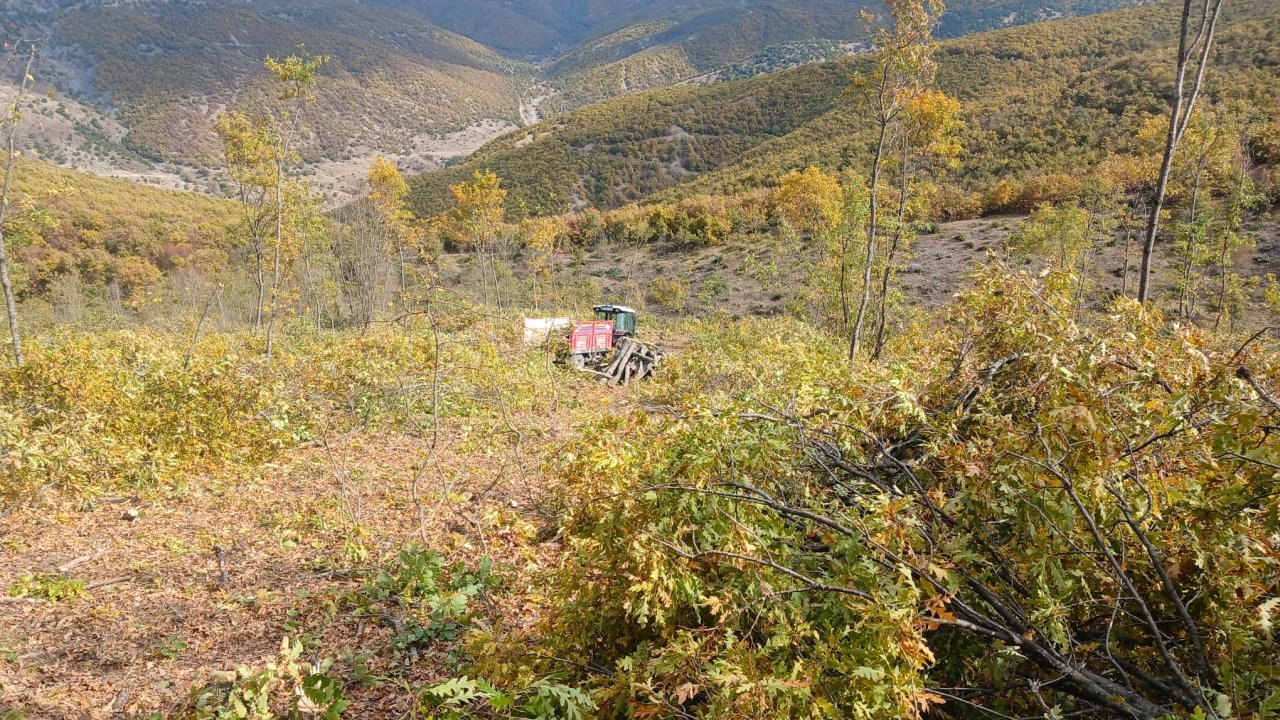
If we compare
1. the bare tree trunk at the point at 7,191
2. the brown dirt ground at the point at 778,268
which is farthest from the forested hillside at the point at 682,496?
the brown dirt ground at the point at 778,268

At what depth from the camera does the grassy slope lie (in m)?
41.1

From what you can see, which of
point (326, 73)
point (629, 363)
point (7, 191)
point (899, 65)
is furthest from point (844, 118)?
point (326, 73)

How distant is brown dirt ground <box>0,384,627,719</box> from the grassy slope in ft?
134

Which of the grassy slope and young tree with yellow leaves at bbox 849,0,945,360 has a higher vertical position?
the grassy slope

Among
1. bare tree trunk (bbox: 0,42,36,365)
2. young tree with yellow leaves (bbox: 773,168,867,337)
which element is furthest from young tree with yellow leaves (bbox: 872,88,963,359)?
bare tree trunk (bbox: 0,42,36,365)

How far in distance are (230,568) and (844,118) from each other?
69953mm

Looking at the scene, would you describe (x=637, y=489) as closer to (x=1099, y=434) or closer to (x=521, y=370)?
(x=1099, y=434)

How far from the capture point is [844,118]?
63719mm

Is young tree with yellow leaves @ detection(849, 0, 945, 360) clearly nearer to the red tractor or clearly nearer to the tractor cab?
the red tractor

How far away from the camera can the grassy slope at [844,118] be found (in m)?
41.1

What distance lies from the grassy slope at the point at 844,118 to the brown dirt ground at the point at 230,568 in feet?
134

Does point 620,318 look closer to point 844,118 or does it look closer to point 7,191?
point 7,191

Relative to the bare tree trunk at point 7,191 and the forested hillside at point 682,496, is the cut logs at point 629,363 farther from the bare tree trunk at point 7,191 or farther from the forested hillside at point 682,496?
the bare tree trunk at point 7,191

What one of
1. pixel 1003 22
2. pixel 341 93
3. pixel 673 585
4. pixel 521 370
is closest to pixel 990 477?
pixel 673 585
